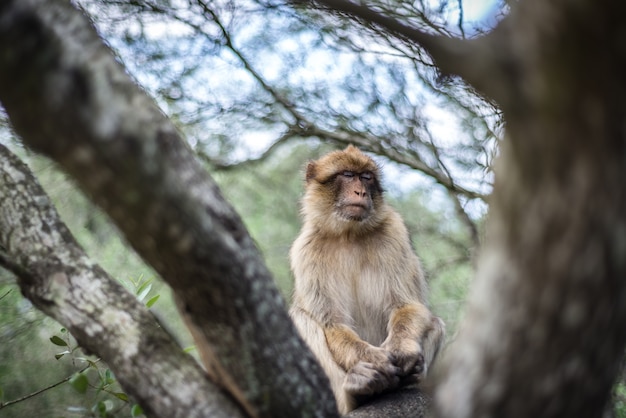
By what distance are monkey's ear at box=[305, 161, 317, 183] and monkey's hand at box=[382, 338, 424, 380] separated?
6.05ft

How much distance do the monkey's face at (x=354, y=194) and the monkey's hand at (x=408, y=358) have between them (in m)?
1.13

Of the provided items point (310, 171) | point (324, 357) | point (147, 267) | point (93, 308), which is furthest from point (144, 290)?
point (310, 171)

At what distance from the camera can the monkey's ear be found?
18.3ft

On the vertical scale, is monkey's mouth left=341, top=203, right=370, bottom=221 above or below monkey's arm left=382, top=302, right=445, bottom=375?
above

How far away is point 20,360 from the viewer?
577cm

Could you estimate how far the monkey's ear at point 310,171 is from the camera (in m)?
5.58

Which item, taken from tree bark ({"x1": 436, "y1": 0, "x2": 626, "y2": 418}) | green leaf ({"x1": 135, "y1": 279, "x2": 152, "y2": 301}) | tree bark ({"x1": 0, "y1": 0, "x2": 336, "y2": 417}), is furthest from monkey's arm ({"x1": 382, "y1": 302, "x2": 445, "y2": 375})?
tree bark ({"x1": 436, "y1": 0, "x2": 626, "y2": 418})

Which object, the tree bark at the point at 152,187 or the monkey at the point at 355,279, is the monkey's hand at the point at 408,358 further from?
the tree bark at the point at 152,187

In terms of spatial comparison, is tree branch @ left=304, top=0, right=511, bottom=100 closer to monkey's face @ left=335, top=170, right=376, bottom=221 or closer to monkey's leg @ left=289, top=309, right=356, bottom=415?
monkey's leg @ left=289, top=309, right=356, bottom=415

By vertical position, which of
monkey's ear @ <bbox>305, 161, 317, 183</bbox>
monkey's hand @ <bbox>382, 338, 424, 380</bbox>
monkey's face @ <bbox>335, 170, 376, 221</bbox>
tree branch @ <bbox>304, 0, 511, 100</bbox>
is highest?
tree branch @ <bbox>304, 0, 511, 100</bbox>

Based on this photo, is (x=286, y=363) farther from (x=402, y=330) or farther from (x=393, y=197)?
(x=393, y=197)

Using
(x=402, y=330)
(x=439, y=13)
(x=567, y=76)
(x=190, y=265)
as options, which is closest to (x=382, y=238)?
(x=402, y=330)

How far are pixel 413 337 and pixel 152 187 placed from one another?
9.35 ft

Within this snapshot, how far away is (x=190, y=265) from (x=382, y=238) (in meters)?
3.15
